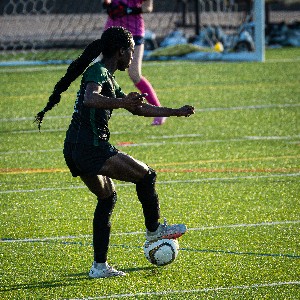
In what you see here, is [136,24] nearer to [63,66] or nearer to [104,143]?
[104,143]

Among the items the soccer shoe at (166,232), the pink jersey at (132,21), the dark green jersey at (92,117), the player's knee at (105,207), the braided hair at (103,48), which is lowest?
the pink jersey at (132,21)

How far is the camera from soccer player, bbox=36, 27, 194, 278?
644 cm

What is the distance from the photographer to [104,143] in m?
6.52

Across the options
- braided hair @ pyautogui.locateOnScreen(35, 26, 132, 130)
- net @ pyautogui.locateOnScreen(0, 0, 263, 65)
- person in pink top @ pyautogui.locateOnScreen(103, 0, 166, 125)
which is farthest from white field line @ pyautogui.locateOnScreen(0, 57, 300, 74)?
braided hair @ pyautogui.locateOnScreen(35, 26, 132, 130)

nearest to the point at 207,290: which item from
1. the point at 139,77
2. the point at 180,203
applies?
the point at 180,203

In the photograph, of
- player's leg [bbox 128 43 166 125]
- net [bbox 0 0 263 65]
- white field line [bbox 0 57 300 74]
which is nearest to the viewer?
player's leg [bbox 128 43 166 125]

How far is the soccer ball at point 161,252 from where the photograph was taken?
21.9 ft

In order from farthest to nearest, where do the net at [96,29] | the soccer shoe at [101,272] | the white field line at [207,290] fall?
the net at [96,29]
the soccer shoe at [101,272]
the white field line at [207,290]

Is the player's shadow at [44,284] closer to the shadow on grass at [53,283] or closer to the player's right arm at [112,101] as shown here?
the shadow on grass at [53,283]

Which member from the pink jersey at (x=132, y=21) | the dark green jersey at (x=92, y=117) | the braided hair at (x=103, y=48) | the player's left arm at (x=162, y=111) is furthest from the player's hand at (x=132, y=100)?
the pink jersey at (x=132, y=21)

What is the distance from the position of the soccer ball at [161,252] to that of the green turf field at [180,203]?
96 millimetres

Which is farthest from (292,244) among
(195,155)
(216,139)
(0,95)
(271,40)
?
(271,40)

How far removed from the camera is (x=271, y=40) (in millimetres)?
27484

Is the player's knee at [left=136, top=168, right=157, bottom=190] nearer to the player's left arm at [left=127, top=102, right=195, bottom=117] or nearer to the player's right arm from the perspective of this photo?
the player's left arm at [left=127, top=102, right=195, bottom=117]
